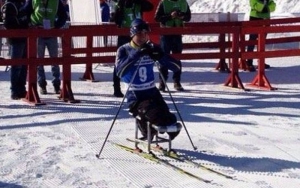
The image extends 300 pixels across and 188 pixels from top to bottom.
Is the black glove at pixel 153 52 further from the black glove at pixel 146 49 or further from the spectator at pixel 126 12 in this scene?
the spectator at pixel 126 12

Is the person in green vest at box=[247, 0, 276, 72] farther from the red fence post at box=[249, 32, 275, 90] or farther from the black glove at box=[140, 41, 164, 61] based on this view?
the black glove at box=[140, 41, 164, 61]

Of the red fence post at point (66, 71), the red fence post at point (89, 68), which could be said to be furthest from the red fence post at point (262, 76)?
the red fence post at point (66, 71)

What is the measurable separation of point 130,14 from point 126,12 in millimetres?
78

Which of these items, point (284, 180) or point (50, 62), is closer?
point (284, 180)

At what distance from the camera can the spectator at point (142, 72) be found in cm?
828

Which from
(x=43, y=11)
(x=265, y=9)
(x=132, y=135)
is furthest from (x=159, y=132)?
(x=265, y=9)

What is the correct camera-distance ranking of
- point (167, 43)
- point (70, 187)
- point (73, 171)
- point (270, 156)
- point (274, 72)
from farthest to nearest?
point (274, 72) < point (167, 43) < point (270, 156) < point (73, 171) < point (70, 187)

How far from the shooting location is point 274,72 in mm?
16391

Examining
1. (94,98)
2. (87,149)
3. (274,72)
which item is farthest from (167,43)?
(87,149)

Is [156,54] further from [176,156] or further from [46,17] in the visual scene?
[46,17]

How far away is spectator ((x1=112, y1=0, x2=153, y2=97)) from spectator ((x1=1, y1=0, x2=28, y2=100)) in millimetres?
1566

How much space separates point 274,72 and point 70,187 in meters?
10.0

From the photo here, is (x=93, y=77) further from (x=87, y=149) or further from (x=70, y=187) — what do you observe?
(x=70, y=187)

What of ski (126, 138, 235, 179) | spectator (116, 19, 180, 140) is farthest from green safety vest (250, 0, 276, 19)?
ski (126, 138, 235, 179)
